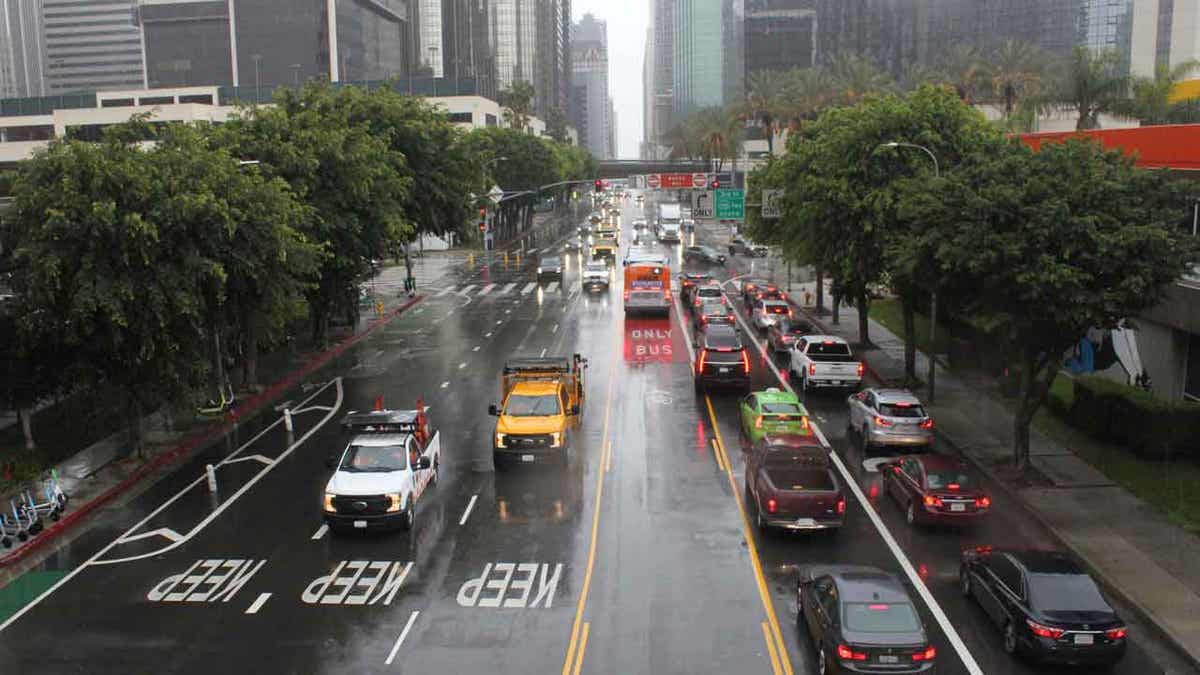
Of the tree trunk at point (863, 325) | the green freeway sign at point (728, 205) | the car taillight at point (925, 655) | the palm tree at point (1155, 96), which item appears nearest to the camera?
the car taillight at point (925, 655)

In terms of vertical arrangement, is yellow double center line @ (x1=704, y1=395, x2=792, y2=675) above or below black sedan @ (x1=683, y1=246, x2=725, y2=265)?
below

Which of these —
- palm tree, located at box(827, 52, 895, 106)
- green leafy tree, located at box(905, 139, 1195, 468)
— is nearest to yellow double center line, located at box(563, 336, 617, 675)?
green leafy tree, located at box(905, 139, 1195, 468)

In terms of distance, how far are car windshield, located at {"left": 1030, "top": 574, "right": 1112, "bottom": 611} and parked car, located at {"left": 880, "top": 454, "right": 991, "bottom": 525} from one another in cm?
512

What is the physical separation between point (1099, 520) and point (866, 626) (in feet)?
33.5

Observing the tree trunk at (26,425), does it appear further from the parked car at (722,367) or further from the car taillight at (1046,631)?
the car taillight at (1046,631)

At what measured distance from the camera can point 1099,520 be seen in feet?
72.0

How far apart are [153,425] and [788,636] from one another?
22931mm

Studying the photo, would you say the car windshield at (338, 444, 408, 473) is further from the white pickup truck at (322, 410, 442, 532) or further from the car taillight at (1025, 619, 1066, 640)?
the car taillight at (1025, 619, 1066, 640)

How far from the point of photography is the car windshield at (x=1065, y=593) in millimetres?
15289

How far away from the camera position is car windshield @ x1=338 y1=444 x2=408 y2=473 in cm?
2230

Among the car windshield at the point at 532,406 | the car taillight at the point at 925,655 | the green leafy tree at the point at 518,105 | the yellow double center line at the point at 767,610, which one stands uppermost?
the green leafy tree at the point at 518,105

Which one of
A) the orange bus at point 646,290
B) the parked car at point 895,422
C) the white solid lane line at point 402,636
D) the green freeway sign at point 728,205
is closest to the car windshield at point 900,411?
the parked car at point 895,422

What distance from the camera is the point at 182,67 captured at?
172 metres

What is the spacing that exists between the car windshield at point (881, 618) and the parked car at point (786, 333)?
2668 cm
